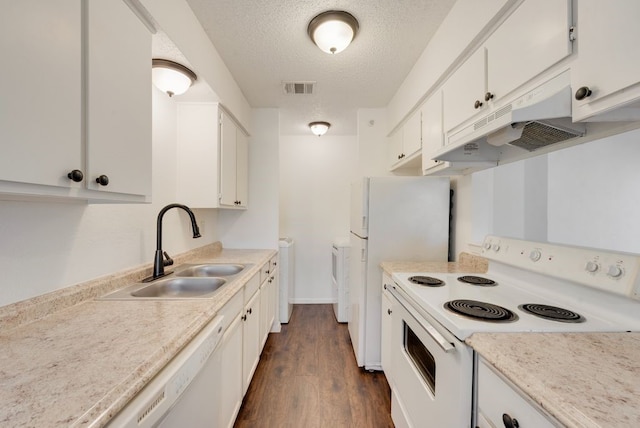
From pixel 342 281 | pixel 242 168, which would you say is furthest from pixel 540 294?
pixel 242 168

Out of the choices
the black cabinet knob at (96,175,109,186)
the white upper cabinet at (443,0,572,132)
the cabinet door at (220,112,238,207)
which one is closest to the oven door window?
the white upper cabinet at (443,0,572,132)

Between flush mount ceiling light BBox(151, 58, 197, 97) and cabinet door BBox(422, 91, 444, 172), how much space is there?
1593 millimetres

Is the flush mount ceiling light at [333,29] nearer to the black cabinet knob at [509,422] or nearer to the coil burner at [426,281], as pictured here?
the coil burner at [426,281]

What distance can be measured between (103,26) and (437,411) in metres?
1.81

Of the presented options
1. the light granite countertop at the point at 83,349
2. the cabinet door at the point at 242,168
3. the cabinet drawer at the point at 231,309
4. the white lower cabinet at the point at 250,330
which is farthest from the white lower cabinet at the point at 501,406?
the cabinet door at the point at 242,168

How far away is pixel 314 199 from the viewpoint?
4.02 meters

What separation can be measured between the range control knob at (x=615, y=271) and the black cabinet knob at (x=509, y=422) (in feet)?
2.02

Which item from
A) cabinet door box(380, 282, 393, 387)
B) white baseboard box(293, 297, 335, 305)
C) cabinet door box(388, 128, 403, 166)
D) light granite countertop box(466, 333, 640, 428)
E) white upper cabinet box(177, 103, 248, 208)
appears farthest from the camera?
white baseboard box(293, 297, 335, 305)

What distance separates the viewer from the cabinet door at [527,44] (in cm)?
91

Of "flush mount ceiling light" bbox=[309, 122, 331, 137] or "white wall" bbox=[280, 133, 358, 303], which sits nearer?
"flush mount ceiling light" bbox=[309, 122, 331, 137]

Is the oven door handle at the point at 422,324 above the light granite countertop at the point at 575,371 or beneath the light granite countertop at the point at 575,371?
beneath

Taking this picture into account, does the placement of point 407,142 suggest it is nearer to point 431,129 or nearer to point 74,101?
point 431,129

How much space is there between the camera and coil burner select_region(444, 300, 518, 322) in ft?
3.11

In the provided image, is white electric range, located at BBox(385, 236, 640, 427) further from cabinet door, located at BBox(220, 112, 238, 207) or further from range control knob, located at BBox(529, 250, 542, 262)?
cabinet door, located at BBox(220, 112, 238, 207)
